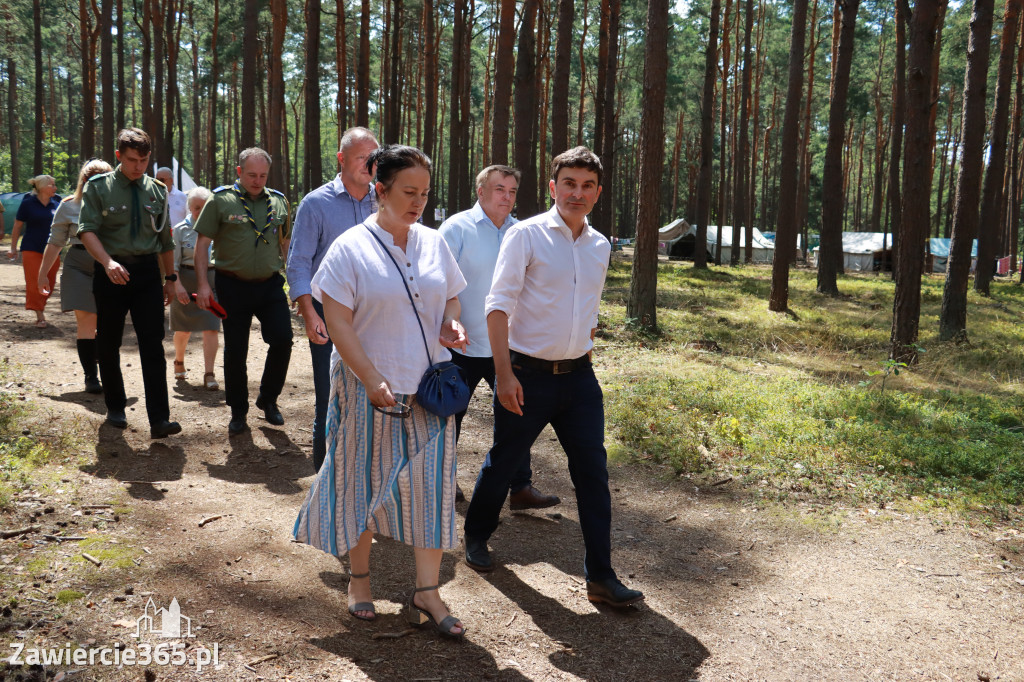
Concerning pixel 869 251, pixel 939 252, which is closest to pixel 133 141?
pixel 869 251

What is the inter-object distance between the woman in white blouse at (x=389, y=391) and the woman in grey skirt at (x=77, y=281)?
16.0 ft

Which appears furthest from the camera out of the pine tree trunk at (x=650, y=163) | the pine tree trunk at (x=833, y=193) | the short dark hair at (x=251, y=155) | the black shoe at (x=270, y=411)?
the pine tree trunk at (x=833, y=193)

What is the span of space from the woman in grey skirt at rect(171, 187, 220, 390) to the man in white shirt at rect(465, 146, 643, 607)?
4793 millimetres

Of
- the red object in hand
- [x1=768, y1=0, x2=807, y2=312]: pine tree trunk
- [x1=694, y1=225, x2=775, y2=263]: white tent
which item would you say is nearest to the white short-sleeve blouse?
the red object in hand

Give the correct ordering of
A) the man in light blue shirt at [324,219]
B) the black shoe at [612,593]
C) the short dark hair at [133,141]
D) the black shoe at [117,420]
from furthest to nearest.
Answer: the black shoe at [117,420] → the short dark hair at [133,141] → the man in light blue shirt at [324,219] → the black shoe at [612,593]

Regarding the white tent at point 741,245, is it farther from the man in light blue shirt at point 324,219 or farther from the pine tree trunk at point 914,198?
the man in light blue shirt at point 324,219

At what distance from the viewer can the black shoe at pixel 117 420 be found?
243 inches

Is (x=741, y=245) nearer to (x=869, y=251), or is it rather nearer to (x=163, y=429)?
(x=869, y=251)

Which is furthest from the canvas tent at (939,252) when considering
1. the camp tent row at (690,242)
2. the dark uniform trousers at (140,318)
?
the dark uniform trousers at (140,318)

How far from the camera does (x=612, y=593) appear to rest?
12.6 feet

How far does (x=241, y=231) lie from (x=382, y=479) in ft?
10.6

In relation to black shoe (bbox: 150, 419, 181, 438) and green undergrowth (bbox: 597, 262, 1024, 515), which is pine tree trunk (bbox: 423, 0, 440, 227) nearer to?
green undergrowth (bbox: 597, 262, 1024, 515)

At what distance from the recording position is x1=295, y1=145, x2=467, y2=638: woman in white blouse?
329cm

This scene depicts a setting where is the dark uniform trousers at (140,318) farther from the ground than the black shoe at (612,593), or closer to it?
farther from the ground
